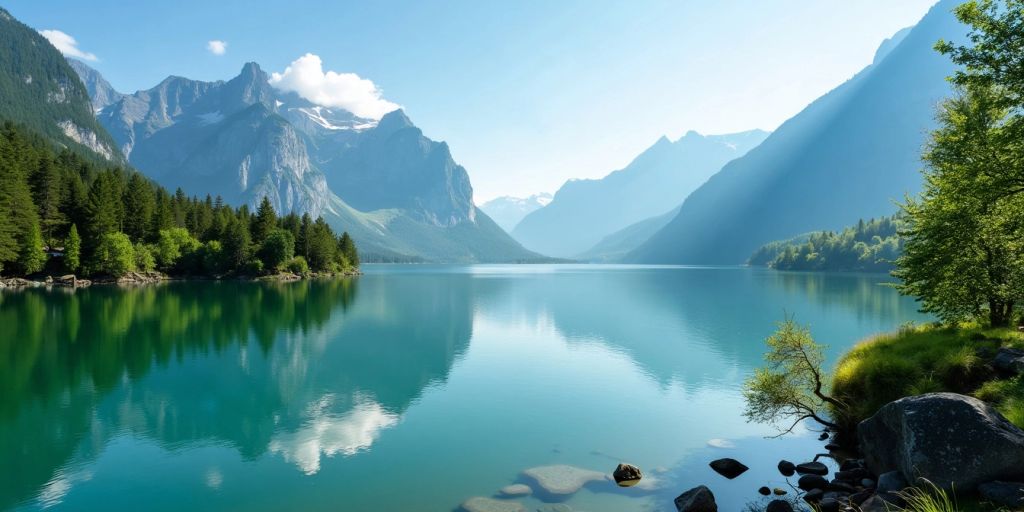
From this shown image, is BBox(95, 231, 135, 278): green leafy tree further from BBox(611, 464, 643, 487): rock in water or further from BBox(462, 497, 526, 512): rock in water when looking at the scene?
BBox(611, 464, 643, 487): rock in water

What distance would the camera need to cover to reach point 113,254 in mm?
104438

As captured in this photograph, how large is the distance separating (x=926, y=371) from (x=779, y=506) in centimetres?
989

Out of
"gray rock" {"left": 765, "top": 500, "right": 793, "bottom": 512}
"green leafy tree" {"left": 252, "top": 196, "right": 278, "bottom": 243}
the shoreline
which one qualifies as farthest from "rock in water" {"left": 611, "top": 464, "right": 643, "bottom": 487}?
"green leafy tree" {"left": 252, "top": 196, "right": 278, "bottom": 243}

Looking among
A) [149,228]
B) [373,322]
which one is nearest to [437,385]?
[373,322]

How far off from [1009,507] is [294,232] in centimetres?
15831

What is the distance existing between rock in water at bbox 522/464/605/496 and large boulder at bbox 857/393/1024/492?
9.34 m

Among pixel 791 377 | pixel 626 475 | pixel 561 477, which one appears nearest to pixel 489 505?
pixel 561 477

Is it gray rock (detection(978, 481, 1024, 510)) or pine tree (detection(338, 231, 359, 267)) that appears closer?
gray rock (detection(978, 481, 1024, 510))

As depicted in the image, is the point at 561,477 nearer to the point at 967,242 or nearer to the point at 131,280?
the point at 967,242

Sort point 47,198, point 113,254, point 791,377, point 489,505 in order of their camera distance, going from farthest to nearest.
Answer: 1. point 113,254
2. point 47,198
3. point 791,377
4. point 489,505

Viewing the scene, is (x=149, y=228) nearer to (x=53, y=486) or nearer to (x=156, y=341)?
(x=156, y=341)

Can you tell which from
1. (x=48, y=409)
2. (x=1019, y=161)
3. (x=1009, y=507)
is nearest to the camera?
(x=1009, y=507)

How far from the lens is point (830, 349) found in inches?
1674

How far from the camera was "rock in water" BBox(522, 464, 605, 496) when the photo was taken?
1773cm
